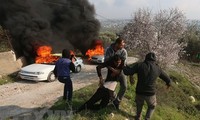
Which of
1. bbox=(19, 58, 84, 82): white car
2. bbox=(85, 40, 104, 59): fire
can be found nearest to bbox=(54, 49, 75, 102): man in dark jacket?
bbox=(19, 58, 84, 82): white car

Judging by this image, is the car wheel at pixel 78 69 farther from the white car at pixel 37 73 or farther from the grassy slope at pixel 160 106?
the grassy slope at pixel 160 106

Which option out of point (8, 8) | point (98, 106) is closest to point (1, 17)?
point (8, 8)

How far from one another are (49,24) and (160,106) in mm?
17729

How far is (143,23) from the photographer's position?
22.0 meters

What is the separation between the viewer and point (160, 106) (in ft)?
48.7

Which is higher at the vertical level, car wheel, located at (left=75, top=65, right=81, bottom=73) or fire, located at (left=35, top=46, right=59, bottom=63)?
fire, located at (left=35, top=46, right=59, bottom=63)

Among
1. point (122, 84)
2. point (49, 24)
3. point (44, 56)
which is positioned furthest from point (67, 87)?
point (49, 24)

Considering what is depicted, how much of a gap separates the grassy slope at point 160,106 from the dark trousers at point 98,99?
0.18 meters

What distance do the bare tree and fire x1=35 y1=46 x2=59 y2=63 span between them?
5.54 metres

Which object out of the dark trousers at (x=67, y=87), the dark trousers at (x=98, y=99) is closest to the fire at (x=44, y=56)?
the dark trousers at (x=67, y=87)

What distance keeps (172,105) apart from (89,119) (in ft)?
25.2

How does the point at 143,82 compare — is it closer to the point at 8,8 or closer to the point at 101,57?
the point at 101,57

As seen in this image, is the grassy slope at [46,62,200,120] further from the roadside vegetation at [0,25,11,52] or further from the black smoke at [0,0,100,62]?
the black smoke at [0,0,100,62]

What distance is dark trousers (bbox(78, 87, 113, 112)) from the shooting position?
9.94 metres
